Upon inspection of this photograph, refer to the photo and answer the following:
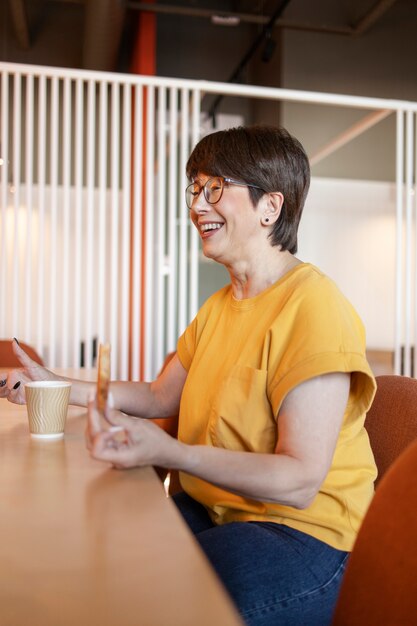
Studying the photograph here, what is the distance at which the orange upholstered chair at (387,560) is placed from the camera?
0.74m

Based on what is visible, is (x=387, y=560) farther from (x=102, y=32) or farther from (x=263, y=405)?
(x=102, y=32)

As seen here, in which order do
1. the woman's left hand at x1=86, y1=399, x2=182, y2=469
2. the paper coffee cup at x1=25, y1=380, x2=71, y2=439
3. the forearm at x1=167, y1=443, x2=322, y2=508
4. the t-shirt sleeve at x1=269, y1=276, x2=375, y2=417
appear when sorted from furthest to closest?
the paper coffee cup at x1=25, y1=380, x2=71, y2=439, the t-shirt sleeve at x1=269, y1=276, x2=375, y2=417, the forearm at x1=167, y1=443, x2=322, y2=508, the woman's left hand at x1=86, y1=399, x2=182, y2=469

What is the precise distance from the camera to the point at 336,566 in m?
1.15

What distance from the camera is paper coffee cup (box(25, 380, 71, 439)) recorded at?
1248 millimetres

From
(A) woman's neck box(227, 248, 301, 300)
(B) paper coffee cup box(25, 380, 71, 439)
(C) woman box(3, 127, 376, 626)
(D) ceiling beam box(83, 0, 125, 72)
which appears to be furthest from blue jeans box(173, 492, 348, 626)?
(D) ceiling beam box(83, 0, 125, 72)

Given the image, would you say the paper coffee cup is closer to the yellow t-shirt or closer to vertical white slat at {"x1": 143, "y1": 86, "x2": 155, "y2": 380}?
the yellow t-shirt

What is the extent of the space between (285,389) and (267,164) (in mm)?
561

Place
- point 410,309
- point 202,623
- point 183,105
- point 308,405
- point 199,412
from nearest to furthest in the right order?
point 202,623
point 308,405
point 199,412
point 183,105
point 410,309

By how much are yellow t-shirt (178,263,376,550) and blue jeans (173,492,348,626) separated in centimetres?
4

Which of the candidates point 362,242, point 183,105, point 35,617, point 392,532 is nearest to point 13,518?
point 35,617

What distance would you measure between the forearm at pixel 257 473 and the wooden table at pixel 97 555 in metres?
0.08

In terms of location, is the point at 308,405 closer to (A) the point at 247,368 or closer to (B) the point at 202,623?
(A) the point at 247,368

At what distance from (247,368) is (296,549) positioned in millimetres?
350

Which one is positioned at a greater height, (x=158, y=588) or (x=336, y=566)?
(x=158, y=588)
